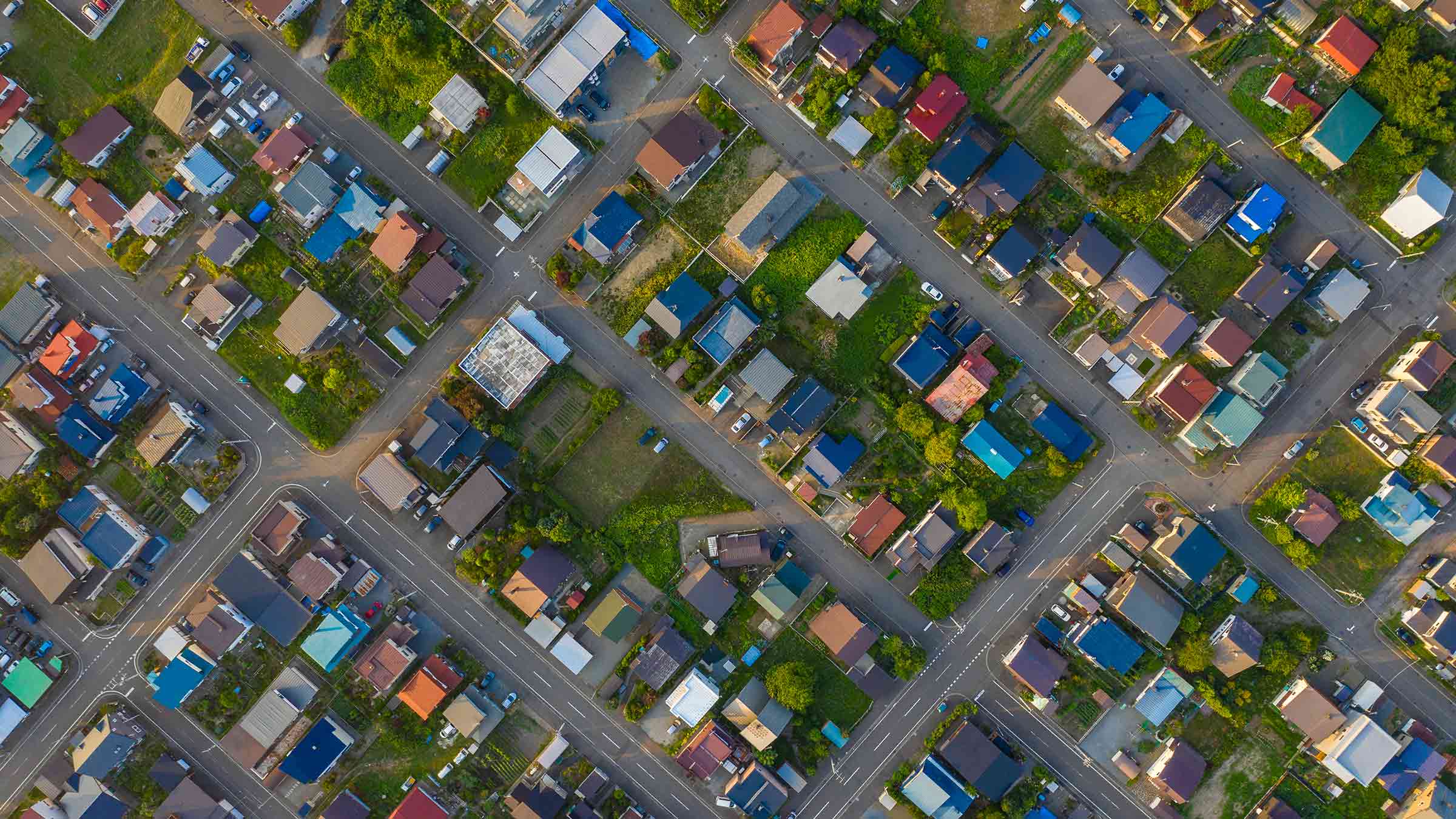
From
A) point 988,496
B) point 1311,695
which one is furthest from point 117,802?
point 1311,695

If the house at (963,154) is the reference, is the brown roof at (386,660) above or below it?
below

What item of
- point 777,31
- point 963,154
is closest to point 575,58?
point 777,31

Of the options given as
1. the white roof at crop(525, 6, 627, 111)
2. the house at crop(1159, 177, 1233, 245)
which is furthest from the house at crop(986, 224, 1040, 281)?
the white roof at crop(525, 6, 627, 111)

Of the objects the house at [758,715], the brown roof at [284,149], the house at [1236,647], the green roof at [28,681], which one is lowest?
the green roof at [28,681]

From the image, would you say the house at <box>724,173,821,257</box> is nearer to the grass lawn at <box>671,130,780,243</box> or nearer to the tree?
the grass lawn at <box>671,130,780,243</box>

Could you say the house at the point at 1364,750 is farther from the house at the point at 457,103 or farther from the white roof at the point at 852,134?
the house at the point at 457,103

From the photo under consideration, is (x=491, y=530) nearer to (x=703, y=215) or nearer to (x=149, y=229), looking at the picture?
(x=703, y=215)

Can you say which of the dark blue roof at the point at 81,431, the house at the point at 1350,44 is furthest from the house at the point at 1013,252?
the dark blue roof at the point at 81,431
